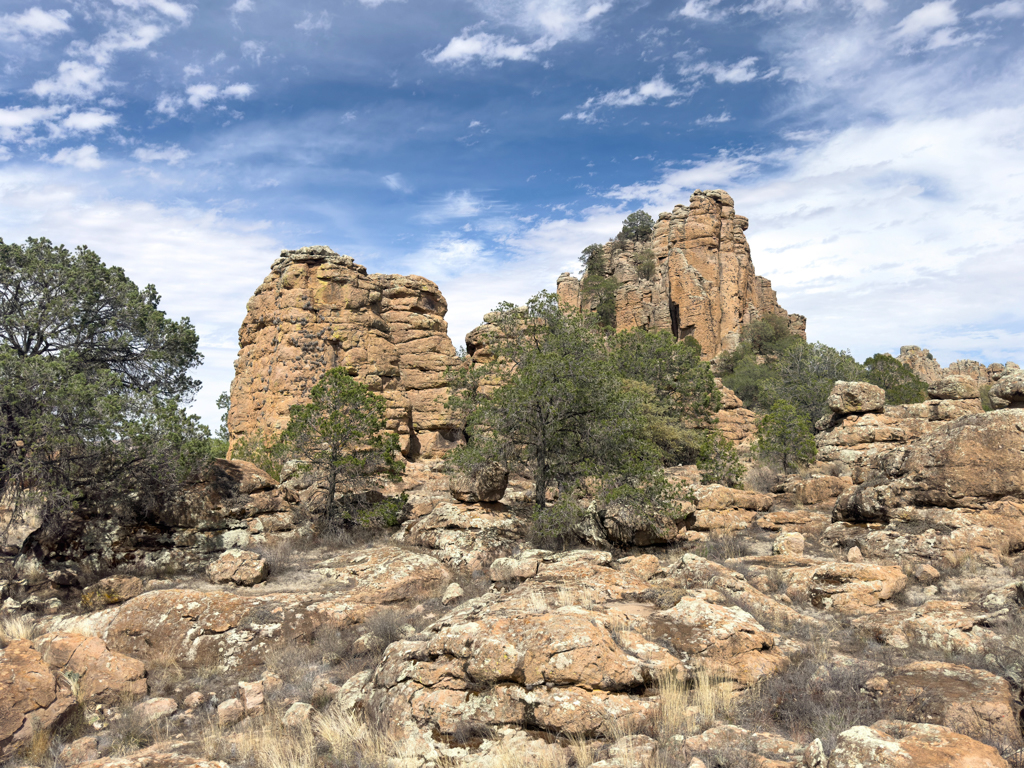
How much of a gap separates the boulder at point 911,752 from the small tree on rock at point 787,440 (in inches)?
748

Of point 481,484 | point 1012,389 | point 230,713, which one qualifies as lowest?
point 230,713

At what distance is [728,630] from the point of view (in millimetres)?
6809

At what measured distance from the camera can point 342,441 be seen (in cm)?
1675

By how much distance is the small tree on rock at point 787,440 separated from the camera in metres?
21.9

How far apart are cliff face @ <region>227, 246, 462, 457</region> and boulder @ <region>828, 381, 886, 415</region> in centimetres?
1552

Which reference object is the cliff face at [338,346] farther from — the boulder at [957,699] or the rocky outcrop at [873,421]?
the boulder at [957,699]

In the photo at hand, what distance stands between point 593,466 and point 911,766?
38.5 ft

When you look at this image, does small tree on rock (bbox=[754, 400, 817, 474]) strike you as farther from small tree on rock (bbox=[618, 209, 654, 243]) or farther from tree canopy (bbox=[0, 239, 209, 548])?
small tree on rock (bbox=[618, 209, 654, 243])

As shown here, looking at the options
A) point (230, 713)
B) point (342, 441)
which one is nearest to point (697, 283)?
point (342, 441)

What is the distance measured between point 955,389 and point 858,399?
3.77 m

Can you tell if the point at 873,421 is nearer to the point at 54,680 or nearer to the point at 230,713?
the point at 230,713

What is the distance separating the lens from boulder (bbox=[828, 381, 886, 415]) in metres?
22.7

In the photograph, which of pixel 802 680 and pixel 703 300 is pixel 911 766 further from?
pixel 703 300

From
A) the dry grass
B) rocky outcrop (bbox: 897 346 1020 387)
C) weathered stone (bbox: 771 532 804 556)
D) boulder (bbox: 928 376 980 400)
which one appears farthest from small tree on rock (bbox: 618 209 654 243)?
the dry grass
